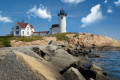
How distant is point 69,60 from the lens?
19.9ft

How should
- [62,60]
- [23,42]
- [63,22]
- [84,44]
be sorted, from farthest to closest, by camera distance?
[63,22] < [84,44] < [23,42] < [62,60]

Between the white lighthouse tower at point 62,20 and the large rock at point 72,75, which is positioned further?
the white lighthouse tower at point 62,20

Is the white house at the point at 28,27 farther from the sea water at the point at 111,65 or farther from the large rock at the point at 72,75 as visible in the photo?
the large rock at the point at 72,75

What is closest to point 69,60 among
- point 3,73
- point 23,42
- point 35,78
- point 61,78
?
point 61,78

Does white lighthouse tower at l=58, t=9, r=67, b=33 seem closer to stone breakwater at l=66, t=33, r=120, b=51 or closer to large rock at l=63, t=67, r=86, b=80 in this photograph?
stone breakwater at l=66, t=33, r=120, b=51

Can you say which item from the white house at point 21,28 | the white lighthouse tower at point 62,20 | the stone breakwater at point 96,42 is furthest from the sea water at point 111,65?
the white house at point 21,28

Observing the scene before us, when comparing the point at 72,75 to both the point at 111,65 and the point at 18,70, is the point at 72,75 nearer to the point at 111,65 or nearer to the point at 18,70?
the point at 18,70

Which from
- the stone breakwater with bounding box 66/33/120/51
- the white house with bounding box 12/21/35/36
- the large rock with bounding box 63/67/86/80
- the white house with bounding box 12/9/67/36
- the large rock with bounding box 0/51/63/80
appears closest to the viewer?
the large rock with bounding box 0/51/63/80

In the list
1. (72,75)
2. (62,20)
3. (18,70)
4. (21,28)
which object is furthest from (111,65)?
(21,28)

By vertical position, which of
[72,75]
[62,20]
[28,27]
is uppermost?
[62,20]

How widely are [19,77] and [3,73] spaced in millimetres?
566

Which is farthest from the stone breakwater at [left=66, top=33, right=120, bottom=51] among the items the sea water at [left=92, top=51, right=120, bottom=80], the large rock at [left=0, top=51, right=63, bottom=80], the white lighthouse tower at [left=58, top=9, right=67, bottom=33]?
the large rock at [left=0, top=51, right=63, bottom=80]

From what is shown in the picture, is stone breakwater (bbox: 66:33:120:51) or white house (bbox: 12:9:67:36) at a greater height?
white house (bbox: 12:9:67:36)

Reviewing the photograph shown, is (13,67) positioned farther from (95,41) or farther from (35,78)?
(95,41)
